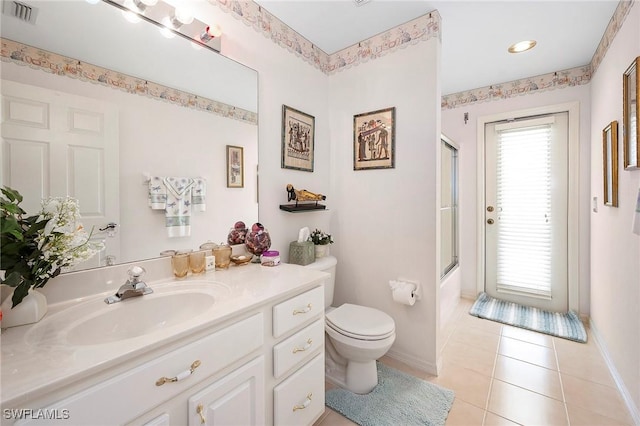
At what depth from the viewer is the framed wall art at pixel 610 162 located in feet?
5.71

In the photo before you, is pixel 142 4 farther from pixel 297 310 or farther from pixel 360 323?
pixel 360 323

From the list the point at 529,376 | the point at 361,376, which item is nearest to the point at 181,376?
the point at 361,376

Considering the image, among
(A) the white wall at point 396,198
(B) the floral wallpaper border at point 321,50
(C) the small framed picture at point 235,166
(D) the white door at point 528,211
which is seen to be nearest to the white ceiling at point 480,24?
(B) the floral wallpaper border at point 321,50

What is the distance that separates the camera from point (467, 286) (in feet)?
10.3

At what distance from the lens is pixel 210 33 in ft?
4.72

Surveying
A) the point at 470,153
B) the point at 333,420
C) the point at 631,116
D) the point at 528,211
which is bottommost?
the point at 333,420

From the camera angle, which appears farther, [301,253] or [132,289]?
[301,253]

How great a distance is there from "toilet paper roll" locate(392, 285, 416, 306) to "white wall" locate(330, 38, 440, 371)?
10cm

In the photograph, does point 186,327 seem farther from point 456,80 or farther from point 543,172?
point 543,172

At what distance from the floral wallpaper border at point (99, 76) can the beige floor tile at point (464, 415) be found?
6.92ft

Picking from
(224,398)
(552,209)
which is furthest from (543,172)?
(224,398)

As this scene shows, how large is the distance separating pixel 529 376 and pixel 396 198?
4.92 ft

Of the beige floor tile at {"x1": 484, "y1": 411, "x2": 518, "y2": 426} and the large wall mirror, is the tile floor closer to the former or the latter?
the beige floor tile at {"x1": 484, "y1": 411, "x2": 518, "y2": 426}

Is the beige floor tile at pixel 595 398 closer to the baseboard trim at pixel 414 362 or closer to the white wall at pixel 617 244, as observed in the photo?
the white wall at pixel 617 244
